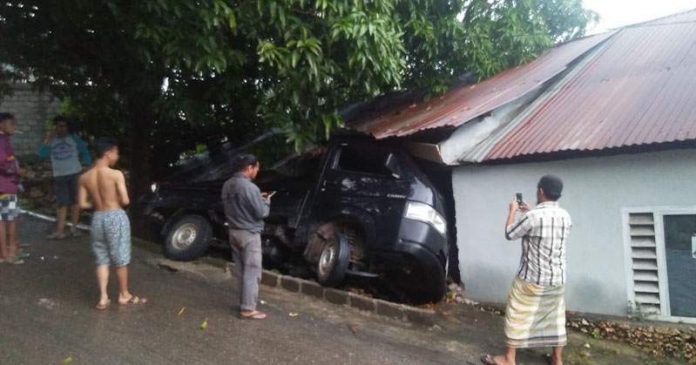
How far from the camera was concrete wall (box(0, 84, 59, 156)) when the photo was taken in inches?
487

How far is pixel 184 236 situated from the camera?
23.2 ft

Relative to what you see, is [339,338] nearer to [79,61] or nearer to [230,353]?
[230,353]

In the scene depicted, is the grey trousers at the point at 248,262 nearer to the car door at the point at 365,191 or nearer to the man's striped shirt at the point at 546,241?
the car door at the point at 365,191

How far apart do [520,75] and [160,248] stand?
19.0ft

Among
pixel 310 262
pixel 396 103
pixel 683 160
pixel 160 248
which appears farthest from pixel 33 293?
pixel 683 160

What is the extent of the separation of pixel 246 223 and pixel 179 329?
107 centimetres

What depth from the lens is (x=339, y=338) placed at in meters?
4.85

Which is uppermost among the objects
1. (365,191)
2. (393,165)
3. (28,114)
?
(28,114)

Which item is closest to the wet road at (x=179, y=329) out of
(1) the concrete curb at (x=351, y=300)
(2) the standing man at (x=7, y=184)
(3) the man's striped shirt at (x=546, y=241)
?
(1) the concrete curb at (x=351, y=300)

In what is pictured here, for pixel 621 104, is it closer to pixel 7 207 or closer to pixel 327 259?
pixel 327 259

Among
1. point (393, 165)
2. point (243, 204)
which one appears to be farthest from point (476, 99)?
point (243, 204)

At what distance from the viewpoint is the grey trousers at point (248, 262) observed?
500 cm

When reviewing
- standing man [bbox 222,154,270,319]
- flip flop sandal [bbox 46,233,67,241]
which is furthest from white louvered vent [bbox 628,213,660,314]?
flip flop sandal [bbox 46,233,67,241]

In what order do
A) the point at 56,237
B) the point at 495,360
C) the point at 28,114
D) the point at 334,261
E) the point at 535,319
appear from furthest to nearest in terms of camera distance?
the point at 28,114
the point at 56,237
the point at 334,261
the point at 495,360
the point at 535,319
